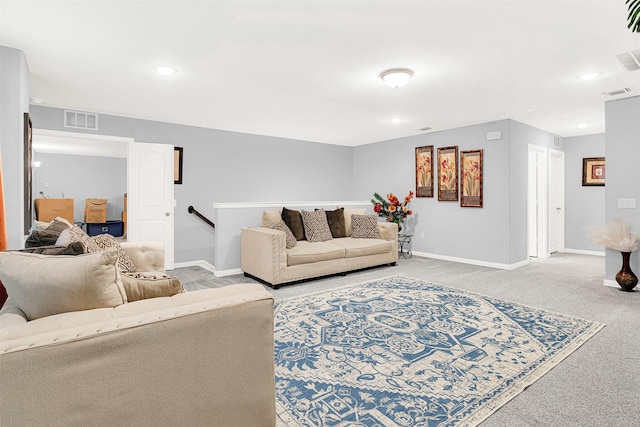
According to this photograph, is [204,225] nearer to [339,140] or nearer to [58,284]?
[339,140]

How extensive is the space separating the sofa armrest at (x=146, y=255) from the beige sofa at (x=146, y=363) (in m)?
1.61

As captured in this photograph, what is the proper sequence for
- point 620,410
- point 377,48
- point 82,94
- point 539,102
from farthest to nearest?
point 539,102
point 82,94
point 377,48
point 620,410

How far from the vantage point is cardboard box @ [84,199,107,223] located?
9859 mm

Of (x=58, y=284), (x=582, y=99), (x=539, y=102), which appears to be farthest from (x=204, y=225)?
(x=582, y=99)

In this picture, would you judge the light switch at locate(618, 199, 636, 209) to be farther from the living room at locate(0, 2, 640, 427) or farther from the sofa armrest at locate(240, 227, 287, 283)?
the sofa armrest at locate(240, 227, 287, 283)

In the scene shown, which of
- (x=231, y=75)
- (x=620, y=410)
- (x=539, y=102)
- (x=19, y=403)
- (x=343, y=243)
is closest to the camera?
(x=19, y=403)

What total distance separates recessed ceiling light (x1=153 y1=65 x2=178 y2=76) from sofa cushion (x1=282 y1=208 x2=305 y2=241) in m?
2.38

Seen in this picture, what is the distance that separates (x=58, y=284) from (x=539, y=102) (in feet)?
17.6

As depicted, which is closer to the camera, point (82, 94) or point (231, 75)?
point (231, 75)

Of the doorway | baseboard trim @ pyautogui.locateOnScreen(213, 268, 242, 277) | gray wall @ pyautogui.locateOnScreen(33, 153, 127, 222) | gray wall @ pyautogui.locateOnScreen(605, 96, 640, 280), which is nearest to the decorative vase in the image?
gray wall @ pyautogui.locateOnScreen(605, 96, 640, 280)

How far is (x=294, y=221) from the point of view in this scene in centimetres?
505

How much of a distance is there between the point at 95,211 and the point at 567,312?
1126cm

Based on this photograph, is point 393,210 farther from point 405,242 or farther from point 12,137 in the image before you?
point 12,137

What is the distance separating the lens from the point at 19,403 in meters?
0.94
